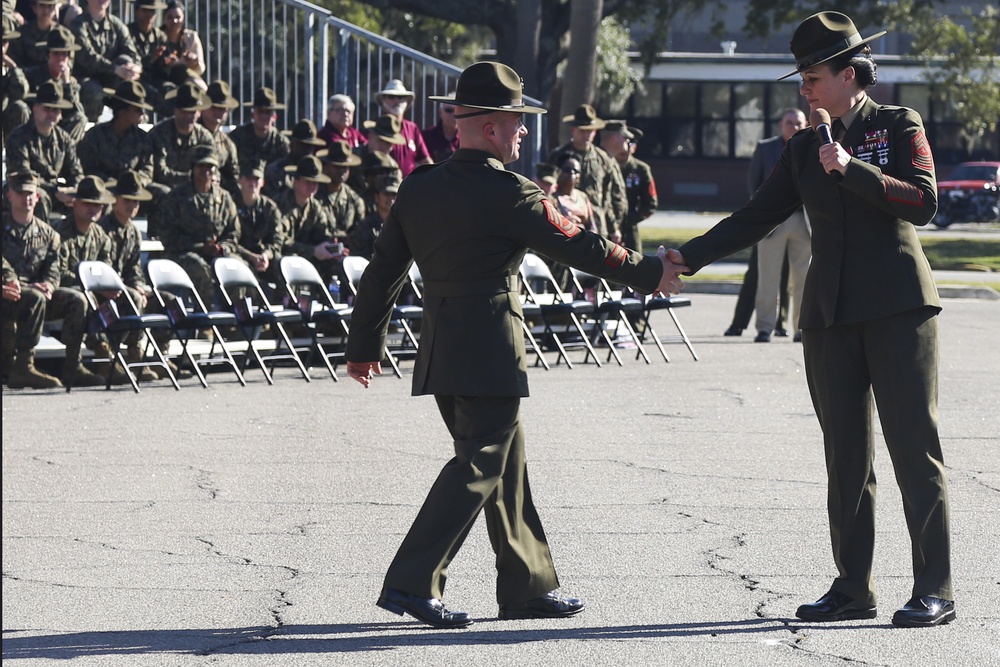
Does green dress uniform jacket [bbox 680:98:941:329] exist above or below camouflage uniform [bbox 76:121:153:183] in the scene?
above

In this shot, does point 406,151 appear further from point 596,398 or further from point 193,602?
point 193,602

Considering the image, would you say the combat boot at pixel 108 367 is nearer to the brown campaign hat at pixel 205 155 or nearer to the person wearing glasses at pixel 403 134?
the brown campaign hat at pixel 205 155

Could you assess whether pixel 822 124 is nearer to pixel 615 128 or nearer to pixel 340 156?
pixel 340 156

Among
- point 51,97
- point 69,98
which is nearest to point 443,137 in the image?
point 69,98

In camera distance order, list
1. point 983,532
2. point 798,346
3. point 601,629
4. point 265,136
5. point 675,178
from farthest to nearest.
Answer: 1. point 675,178
2. point 265,136
3. point 798,346
4. point 983,532
5. point 601,629

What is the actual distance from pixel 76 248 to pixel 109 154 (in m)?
2.26

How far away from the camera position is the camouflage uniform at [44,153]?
14.8m

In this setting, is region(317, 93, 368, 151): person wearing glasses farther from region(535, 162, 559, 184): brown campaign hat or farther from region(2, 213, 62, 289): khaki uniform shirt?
region(2, 213, 62, 289): khaki uniform shirt

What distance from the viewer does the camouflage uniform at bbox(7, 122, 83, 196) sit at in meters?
14.8

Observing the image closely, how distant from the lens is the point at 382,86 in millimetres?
19203

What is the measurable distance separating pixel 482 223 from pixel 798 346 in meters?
9.95

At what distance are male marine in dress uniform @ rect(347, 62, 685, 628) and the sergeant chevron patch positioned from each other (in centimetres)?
96

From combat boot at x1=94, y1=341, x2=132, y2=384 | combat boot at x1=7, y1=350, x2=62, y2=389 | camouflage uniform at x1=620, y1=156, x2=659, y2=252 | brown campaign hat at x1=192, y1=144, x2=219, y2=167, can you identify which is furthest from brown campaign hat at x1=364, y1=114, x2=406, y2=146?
combat boot at x1=7, y1=350, x2=62, y2=389

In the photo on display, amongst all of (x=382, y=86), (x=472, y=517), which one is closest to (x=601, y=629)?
(x=472, y=517)
